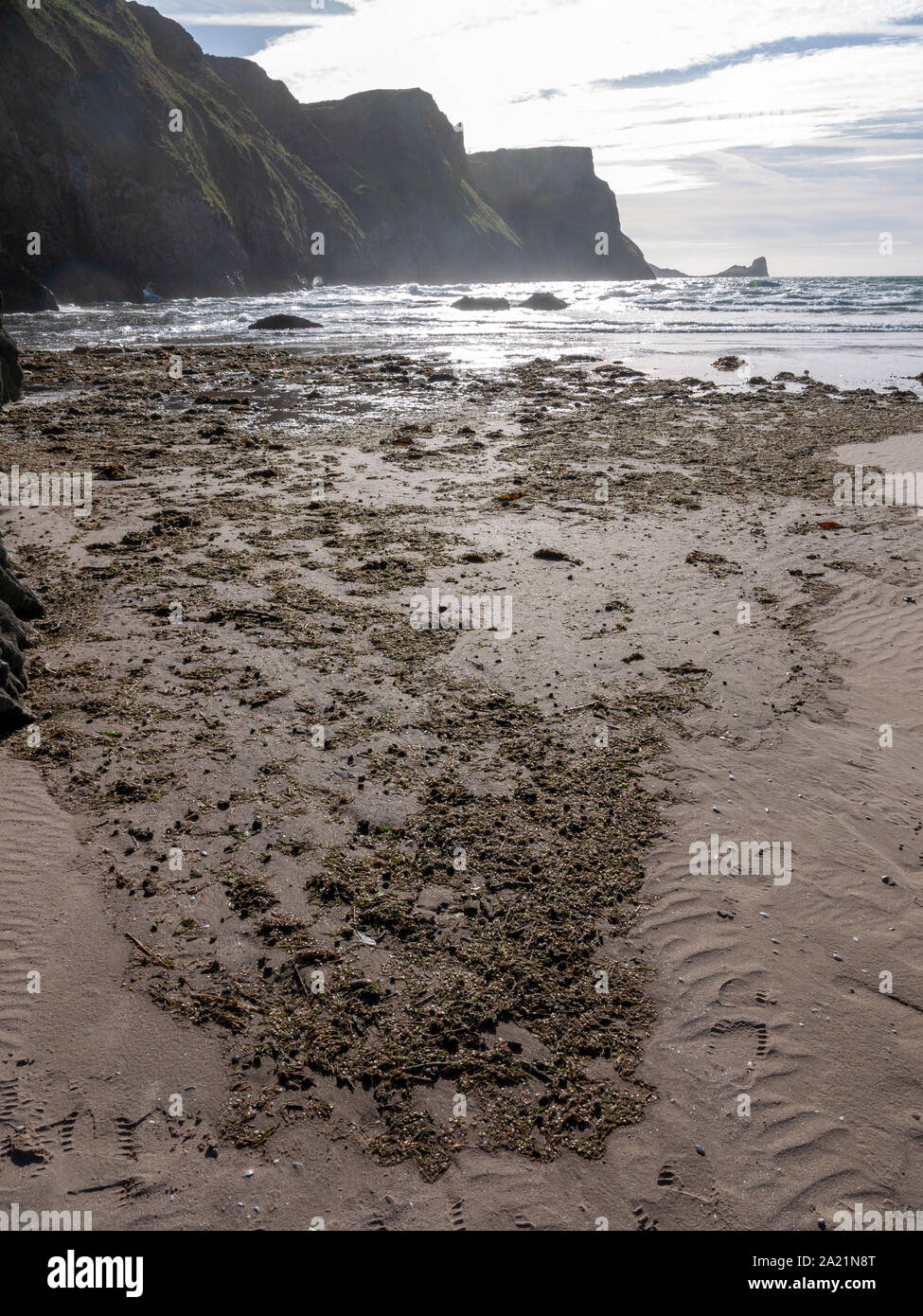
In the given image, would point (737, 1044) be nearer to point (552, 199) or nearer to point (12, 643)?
point (12, 643)

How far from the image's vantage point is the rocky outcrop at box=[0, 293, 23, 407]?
15.7m

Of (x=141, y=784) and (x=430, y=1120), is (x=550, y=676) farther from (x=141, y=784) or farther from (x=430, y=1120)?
(x=430, y=1120)

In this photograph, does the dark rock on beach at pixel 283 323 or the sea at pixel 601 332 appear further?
the dark rock on beach at pixel 283 323

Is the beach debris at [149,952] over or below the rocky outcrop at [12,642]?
below

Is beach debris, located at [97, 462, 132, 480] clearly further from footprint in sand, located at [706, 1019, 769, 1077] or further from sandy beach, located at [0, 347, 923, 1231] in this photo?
footprint in sand, located at [706, 1019, 769, 1077]

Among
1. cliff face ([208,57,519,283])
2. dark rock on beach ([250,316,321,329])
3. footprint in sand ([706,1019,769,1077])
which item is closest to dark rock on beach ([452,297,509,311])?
dark rock on beach ([250,316,321,329])

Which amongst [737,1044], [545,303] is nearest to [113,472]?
[737,1044]

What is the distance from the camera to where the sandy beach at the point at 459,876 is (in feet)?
9.73

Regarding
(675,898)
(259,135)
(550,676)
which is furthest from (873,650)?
(259,135)

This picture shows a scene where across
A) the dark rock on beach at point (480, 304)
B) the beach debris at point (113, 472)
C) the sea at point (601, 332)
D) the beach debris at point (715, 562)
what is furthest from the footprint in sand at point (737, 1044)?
the dark rock on beach at point (480, 304)

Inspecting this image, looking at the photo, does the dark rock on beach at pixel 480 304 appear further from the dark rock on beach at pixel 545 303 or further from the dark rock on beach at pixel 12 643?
the dark rock on beach at pixel 12 643

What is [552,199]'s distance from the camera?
7067 inches

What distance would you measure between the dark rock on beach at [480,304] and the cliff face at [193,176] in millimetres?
27152

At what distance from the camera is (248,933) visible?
3885 millimetres
